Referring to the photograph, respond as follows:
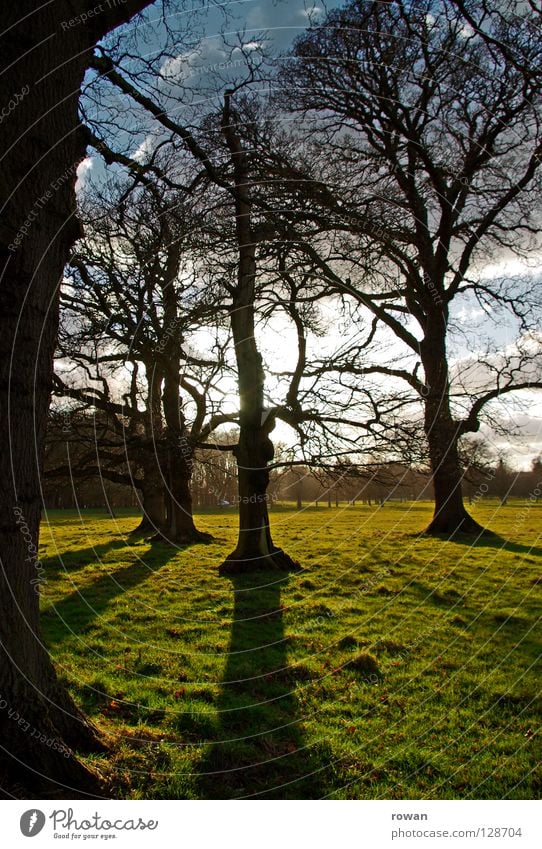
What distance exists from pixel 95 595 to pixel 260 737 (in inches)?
305

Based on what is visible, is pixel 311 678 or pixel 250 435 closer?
pixel 311 678

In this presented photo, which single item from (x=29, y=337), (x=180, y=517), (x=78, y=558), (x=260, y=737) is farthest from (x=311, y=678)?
(x=180, y=517)

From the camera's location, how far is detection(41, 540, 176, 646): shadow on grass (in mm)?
9084

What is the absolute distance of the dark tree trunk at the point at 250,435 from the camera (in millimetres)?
12852

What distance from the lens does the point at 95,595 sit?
1168 cm

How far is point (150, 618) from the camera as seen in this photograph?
9555 millimetres

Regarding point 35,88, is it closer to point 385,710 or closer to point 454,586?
point 385,710

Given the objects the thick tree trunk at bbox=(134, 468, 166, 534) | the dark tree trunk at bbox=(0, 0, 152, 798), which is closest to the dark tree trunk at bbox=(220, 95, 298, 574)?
the thick tree trunk at bbox=(134, 468, 166, 534)

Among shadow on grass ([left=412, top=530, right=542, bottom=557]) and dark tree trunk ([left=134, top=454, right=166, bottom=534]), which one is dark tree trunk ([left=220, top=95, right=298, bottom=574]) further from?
shadow on grass ([left=412, top=530, right=542, bottom=557])

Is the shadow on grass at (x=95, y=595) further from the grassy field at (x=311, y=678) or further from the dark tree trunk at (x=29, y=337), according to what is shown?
the dark tree trunk at (x=29, y=337)

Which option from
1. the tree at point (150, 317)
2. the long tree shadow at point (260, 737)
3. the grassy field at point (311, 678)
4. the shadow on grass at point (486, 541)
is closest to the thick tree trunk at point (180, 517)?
the tree at point (150, 317)

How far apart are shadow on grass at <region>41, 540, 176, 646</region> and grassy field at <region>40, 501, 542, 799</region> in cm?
7

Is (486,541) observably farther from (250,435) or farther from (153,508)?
(153,508)

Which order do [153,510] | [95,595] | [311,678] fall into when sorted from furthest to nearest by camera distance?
1. [153,510]
2. [95,595]
3. [311,678]
